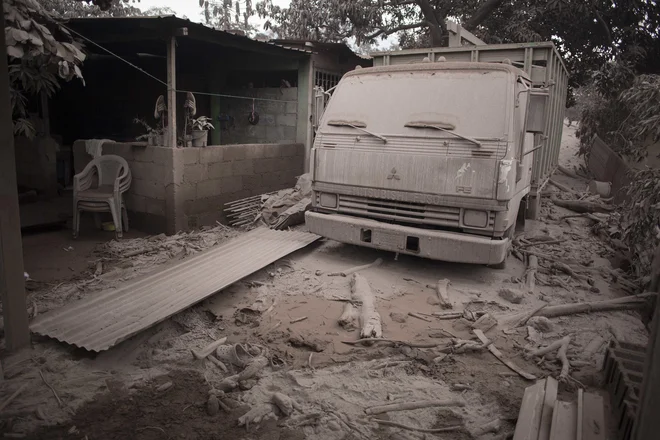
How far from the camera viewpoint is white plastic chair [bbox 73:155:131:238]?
287 inches

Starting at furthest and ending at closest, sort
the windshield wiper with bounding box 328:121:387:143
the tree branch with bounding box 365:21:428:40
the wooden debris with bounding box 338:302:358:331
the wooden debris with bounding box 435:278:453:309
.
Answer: the tree branch with bounding box 365:21:428:40
the windshield wiper with bounding box 328:121:387:143
the wooden debris with bounding box 435:278:453:309
the wooden debris with bounding box 338:302:358:331

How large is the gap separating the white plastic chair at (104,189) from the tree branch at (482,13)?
1098 cm

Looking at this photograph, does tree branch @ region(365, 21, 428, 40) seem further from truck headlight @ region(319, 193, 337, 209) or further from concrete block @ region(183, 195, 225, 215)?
truck headlight @ region(319, 193, 337, 209)

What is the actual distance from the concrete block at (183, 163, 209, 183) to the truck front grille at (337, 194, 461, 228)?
3.14 meters

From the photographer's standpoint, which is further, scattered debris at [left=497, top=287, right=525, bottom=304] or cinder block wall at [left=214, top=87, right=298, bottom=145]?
cinder block wall at [left=214, top=87, right=298, bottom=145]

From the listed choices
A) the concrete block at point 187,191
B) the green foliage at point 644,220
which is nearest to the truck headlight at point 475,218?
the green foliage at point 644,220

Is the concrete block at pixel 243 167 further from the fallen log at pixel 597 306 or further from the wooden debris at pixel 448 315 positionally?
the fallen log at pixel 597 306

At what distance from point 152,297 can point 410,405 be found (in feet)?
8.44

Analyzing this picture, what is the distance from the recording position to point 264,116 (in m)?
10.8

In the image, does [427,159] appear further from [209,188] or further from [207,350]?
[209,188]

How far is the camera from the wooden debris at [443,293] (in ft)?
15.6

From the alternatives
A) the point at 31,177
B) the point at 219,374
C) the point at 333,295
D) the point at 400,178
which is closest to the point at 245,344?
the point at 219,374

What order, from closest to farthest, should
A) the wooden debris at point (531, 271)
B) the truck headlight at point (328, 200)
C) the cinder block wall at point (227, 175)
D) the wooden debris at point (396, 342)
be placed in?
the wooden debris at point (396, 342) < the wooden debris at point (531, 271) < the truck headlight at point (328, 200) < the cinder block wall at point (227, 175)

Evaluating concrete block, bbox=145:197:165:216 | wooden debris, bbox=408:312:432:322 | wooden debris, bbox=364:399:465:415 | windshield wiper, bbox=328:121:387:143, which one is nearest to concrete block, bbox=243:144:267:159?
concrete block, bbox=145:197:165:216
